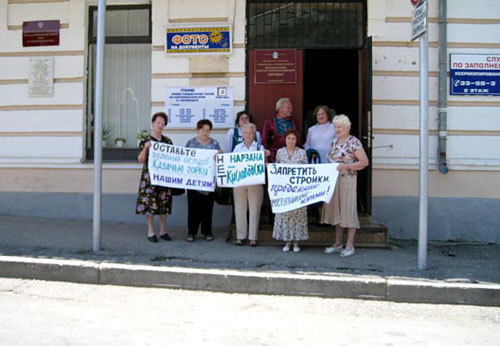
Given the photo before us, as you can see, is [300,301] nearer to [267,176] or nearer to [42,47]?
[267,176]

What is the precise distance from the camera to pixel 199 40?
852cm

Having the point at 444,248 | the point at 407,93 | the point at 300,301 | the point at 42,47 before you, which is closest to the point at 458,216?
the point at 444,248

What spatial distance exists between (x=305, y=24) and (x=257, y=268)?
474 centimetres

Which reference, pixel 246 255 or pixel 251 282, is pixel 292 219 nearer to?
Result: pixel 246 255

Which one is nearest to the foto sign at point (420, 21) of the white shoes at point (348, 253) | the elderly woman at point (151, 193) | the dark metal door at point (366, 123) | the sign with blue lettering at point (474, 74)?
the dark metal door at point (366, 123)

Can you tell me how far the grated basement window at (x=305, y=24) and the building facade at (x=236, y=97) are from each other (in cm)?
2

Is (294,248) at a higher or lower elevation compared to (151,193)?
lower

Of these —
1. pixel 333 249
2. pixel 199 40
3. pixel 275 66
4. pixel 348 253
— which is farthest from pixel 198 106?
pixel 348 253

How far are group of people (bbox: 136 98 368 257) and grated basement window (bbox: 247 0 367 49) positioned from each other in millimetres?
1654

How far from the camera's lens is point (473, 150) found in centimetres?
816

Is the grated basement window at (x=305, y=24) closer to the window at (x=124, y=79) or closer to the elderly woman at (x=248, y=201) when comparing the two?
the window at (x=124, y=79)

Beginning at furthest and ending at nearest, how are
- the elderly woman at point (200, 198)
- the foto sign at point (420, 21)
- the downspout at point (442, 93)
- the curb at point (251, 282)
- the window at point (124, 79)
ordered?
the window at point (124, 79), the downspout at point (442, 93), the elderly woman at point (200, 198), the foto sign at point (420, 21), the curb at point (251, 282)

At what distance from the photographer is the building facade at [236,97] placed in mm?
8156

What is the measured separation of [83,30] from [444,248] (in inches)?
286
